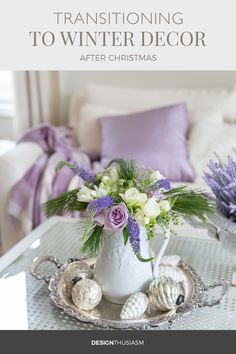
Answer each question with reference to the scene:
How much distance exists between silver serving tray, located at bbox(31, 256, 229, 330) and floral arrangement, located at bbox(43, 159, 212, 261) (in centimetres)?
13

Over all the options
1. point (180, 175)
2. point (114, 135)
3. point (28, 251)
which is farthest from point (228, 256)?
point (114, 135)

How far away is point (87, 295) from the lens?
94 cm

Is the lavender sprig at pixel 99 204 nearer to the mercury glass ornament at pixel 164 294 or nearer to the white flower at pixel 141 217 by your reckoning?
the white flower at pixel 141 217

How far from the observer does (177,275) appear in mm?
1052

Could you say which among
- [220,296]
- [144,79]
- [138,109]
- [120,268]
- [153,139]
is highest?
[144,79]

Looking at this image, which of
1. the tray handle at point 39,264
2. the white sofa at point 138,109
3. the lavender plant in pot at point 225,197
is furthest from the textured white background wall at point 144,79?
the tray handle at point 39,264

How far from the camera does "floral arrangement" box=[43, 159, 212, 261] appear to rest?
0.87 metres

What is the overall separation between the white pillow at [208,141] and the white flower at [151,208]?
125cm

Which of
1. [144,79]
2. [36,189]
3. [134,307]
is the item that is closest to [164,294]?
[134,307]

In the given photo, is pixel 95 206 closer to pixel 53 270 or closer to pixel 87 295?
pixel 87 295

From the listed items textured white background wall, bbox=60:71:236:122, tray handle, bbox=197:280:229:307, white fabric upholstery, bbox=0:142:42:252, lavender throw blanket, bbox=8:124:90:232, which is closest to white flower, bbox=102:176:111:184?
tray handle, bbox=197:280:229:307

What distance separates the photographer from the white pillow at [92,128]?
237cm

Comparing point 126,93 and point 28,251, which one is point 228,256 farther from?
point 126,93

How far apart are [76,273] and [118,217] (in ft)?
0.83
